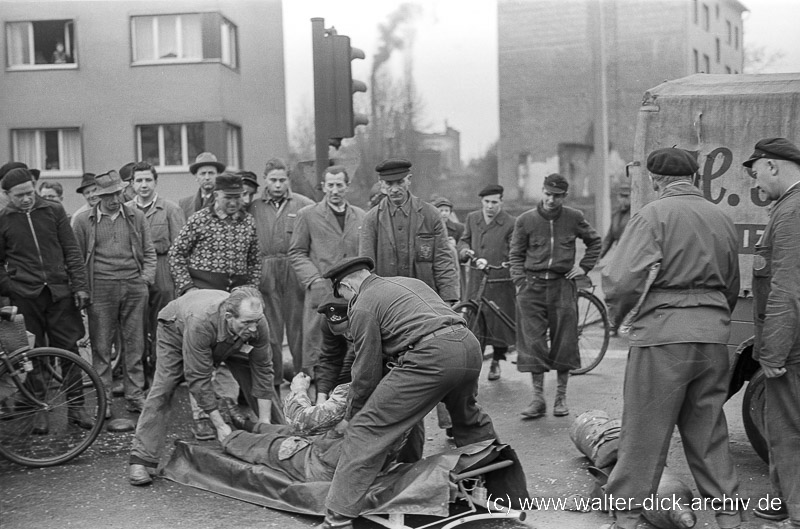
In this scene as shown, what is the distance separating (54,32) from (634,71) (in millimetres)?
22491

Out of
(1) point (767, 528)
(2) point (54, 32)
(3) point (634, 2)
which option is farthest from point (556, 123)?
(1) point (767, 528)

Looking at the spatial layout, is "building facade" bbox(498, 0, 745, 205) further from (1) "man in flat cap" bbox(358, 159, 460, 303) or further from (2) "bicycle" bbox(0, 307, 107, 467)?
(2) "bicycle" bbox(0, 307, 107, 467)

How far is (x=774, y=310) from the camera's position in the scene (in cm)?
473

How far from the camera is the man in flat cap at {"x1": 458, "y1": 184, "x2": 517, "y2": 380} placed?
9.22 meters

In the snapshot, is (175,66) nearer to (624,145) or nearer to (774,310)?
(624,145)

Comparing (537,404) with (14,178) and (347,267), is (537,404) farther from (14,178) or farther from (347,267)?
(14,178)

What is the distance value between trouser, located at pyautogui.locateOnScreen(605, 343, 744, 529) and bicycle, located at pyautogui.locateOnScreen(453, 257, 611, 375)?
12.3ft

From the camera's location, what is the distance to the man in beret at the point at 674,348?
469 cm

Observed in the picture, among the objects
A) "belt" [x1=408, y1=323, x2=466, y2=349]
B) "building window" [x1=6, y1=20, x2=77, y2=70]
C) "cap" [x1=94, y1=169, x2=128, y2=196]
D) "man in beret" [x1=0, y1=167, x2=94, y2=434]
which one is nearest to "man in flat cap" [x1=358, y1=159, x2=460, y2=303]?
"belt" [x1=408, y1=323, x2=466, y2=349]

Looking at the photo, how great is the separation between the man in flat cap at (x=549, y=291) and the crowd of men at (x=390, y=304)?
0.06ft

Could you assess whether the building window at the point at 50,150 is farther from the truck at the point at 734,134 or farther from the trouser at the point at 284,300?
the truck at the point at 734,134

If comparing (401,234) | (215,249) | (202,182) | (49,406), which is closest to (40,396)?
(49,406)

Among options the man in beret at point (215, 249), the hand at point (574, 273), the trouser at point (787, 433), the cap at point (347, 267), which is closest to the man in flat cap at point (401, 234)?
the man in beret at point (215, 249)

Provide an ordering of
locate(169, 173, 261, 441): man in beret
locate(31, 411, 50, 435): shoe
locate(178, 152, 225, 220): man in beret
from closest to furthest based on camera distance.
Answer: locate(31, 411, 50, 435): shoe
locate(169, 173, 261, 441): man in beret
locate(178, 152, 225, 220): man in beret
